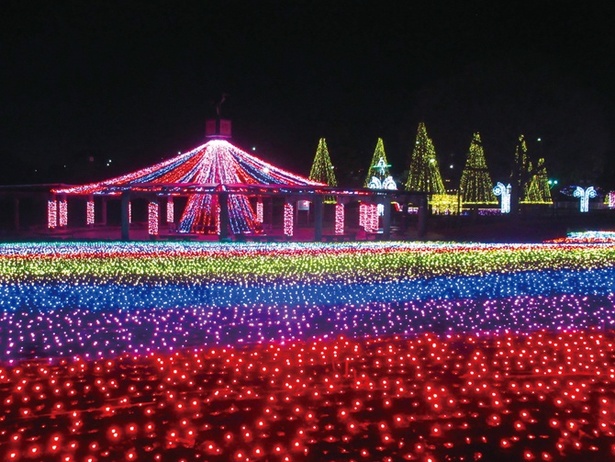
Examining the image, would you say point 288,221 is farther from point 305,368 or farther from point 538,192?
point 538,192

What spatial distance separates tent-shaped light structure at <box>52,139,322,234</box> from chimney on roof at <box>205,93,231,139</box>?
353mm

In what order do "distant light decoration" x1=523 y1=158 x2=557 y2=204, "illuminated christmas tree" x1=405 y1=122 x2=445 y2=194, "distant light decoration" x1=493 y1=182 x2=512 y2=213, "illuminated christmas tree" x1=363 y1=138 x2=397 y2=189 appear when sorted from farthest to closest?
"distant light decoration" x1=523 y1=158 x2=557 y2=204, "illuminated christmas tree" x1=363 y1=138 x2=397 y2=189, "distant light decoration" x1=493 y1=182 x2=512 y2=213, "illuminated christmas tree" x1=405 y1=122 x2=445 y2=194

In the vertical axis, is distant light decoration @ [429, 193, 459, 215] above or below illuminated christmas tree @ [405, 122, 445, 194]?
below

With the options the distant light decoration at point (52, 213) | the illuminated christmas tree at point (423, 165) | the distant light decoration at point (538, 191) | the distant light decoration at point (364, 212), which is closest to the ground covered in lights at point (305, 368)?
the distant light decoration at point (52, 213)

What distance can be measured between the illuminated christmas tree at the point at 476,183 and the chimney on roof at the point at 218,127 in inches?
729

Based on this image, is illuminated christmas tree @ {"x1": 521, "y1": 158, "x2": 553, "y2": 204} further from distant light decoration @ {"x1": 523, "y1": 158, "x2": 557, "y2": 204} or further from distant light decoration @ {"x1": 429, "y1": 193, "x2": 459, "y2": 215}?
distant light decoration @ {"x1": 429, "y1": 193, "x2": 459, "y2": 215}

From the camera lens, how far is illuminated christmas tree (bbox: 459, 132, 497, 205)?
43.3 metres

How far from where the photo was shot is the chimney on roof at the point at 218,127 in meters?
29.1

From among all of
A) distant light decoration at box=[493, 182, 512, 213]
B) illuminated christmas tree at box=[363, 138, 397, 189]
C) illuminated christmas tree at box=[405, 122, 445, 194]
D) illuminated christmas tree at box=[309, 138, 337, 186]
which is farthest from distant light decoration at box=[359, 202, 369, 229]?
distant light decoration at box=[493, 182, 512, 213]

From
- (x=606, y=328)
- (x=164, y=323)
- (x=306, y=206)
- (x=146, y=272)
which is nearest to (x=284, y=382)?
(x=164, y=323)

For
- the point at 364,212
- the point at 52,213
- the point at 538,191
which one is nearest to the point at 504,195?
the point at 538,191

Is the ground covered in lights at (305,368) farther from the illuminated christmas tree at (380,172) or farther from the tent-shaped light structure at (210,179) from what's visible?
the illuminated christmas tree at (380,172)

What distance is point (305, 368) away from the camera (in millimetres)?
6977

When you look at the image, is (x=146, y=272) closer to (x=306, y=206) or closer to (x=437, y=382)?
(x=437, y=382)
